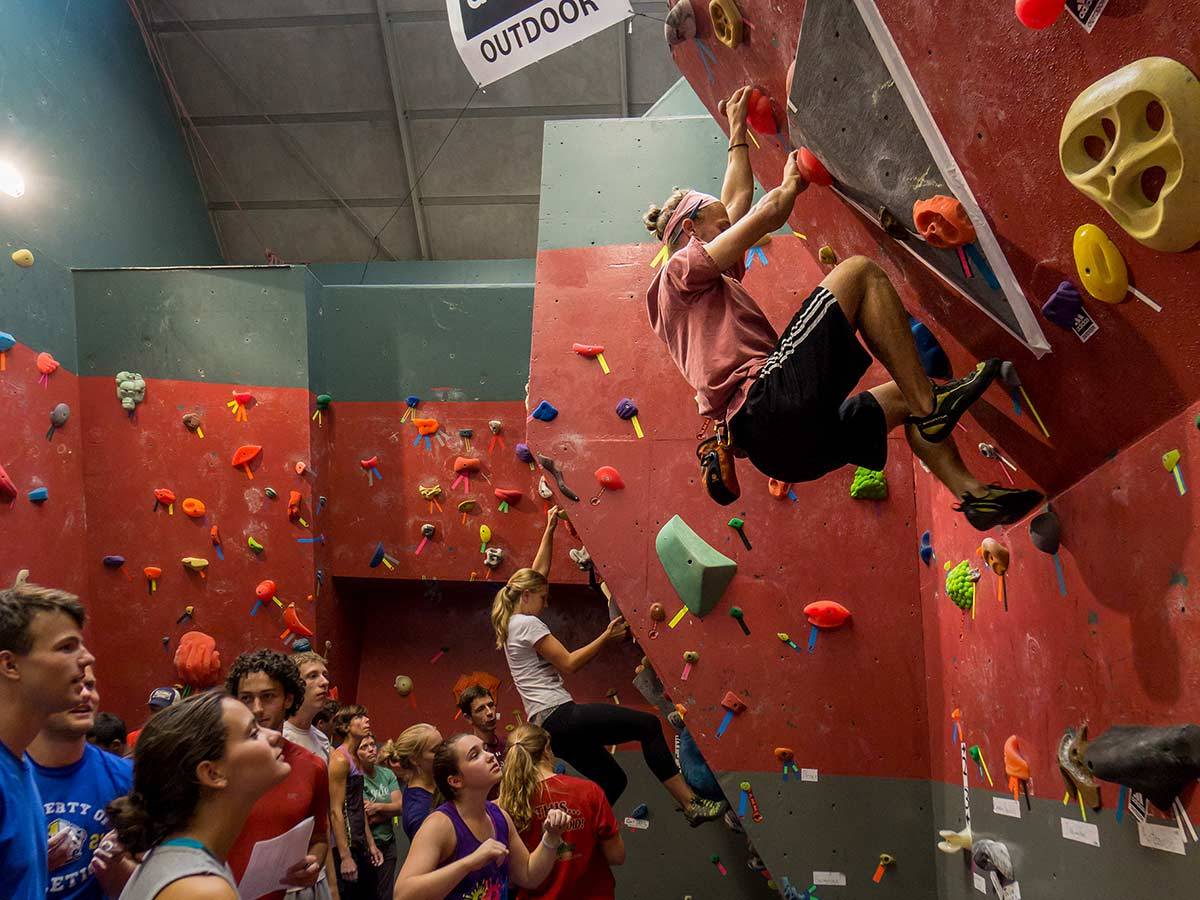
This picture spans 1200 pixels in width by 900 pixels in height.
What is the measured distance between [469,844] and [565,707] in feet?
6.23

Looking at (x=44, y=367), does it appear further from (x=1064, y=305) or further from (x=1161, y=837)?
(x=1161, y=837)

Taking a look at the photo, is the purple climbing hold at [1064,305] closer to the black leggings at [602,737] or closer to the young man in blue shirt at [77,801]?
the young man in blue shirt at [77,801]

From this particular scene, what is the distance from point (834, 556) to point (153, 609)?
3704mm

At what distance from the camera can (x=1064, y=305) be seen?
2203 millimetres

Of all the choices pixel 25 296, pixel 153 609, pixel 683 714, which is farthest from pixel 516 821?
pixel 25 296

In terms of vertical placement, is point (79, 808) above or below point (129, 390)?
below

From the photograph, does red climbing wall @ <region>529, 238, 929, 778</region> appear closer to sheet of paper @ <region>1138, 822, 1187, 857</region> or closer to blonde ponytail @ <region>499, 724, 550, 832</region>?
blonde ponytail @ <region>499, 724, 550, 832</region>

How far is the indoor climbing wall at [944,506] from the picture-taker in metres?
2.04

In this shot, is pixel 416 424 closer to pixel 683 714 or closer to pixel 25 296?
pixel 25 296

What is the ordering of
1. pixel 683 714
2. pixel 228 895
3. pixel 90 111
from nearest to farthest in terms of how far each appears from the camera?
1. pixel 228 895
2. pixel 683 714
3. pixel 90 111

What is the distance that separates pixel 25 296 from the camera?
5422 millimetres

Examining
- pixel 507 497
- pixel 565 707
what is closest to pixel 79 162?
pixel 507 497

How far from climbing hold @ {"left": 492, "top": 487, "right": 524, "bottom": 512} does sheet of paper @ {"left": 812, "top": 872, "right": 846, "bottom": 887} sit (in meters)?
2.70

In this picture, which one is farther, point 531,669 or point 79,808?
point 531,669
